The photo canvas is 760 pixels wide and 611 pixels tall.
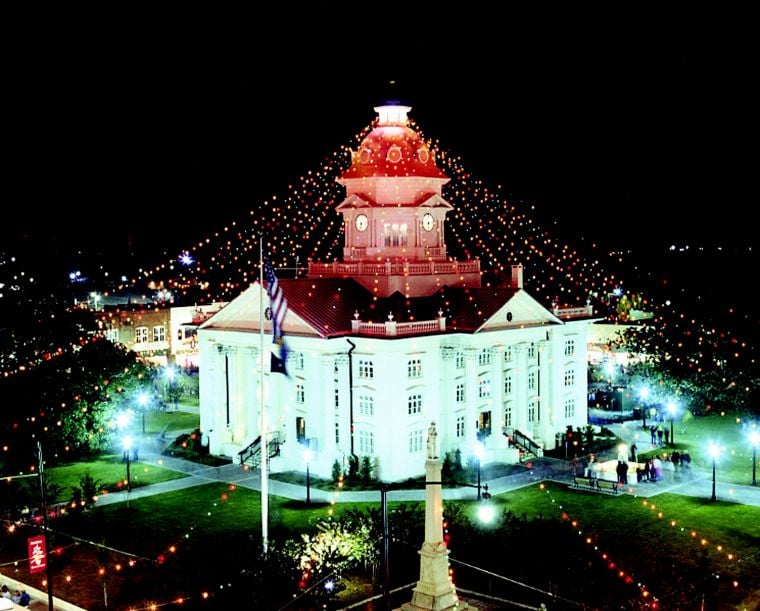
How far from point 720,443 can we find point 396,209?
68.0ft

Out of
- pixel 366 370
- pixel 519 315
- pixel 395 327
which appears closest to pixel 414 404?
pixel 366 370

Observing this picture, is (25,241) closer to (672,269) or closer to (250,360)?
(250,360)

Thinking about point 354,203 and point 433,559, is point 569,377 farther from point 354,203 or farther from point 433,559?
point 433,559

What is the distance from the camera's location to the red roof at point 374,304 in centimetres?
4828

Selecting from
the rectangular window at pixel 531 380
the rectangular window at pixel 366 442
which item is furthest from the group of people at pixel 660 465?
the rectangular window at pixel 366 442

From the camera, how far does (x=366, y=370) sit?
47.2 meters

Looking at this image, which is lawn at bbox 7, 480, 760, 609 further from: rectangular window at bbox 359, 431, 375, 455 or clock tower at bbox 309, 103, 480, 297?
clock tower at bbox 309, 103, 480, 297

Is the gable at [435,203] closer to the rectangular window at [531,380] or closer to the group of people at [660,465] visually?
the rectangular window at [531,380]

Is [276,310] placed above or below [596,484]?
above

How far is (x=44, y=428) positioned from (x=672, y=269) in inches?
2242

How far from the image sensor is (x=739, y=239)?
85.3 metres

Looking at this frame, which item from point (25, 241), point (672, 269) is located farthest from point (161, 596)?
point (672, 269)

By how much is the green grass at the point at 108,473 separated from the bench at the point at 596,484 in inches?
713

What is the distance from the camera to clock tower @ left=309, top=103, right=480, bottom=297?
5294cm
